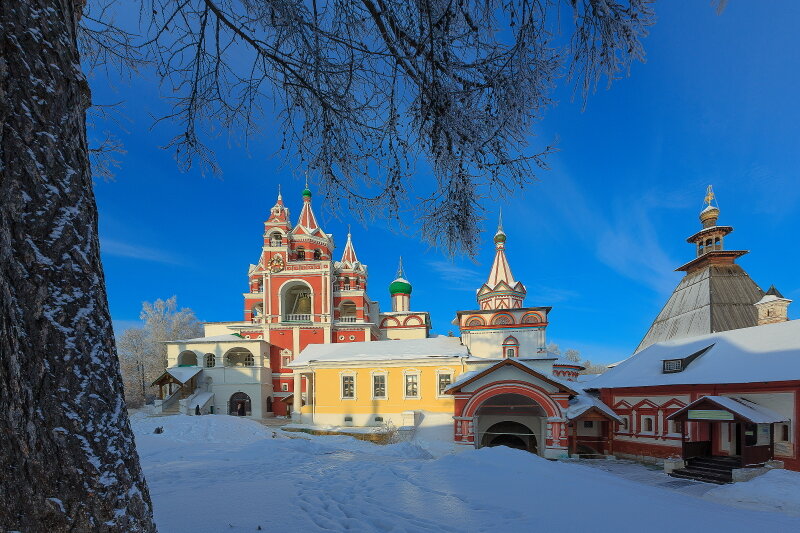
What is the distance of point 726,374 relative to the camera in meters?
14.0

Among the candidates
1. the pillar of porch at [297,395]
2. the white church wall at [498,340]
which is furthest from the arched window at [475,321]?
the pillar of porch at [297,395]

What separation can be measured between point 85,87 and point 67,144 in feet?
1.17

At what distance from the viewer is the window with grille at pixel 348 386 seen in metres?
22.4

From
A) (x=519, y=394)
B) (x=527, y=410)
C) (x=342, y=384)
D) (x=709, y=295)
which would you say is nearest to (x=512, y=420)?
(x=527, y=410)

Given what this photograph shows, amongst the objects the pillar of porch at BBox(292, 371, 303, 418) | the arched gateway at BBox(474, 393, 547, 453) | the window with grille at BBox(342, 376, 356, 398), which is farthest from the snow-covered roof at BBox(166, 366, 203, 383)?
the arched gateway at BBox(474, 393, 547, 453)

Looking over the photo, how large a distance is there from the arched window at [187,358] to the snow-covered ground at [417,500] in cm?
2314

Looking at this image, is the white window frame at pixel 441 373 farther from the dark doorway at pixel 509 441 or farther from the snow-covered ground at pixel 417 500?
the snow-covered ground at pixel 417 500

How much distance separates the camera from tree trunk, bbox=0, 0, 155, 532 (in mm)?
1492

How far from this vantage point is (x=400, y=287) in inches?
1491

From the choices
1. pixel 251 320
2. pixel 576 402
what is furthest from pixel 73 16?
pixel 251 320

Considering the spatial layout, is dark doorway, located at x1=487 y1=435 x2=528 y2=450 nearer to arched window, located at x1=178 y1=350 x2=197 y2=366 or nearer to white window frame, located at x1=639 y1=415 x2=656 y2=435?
white window frame, located at x1=639 y1=415 x2=656 y2=435

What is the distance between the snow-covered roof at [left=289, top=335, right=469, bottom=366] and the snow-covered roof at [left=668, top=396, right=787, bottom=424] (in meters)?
11.3

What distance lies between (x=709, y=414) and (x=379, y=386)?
1505 cm

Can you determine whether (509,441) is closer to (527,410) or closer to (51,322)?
(527,410)
